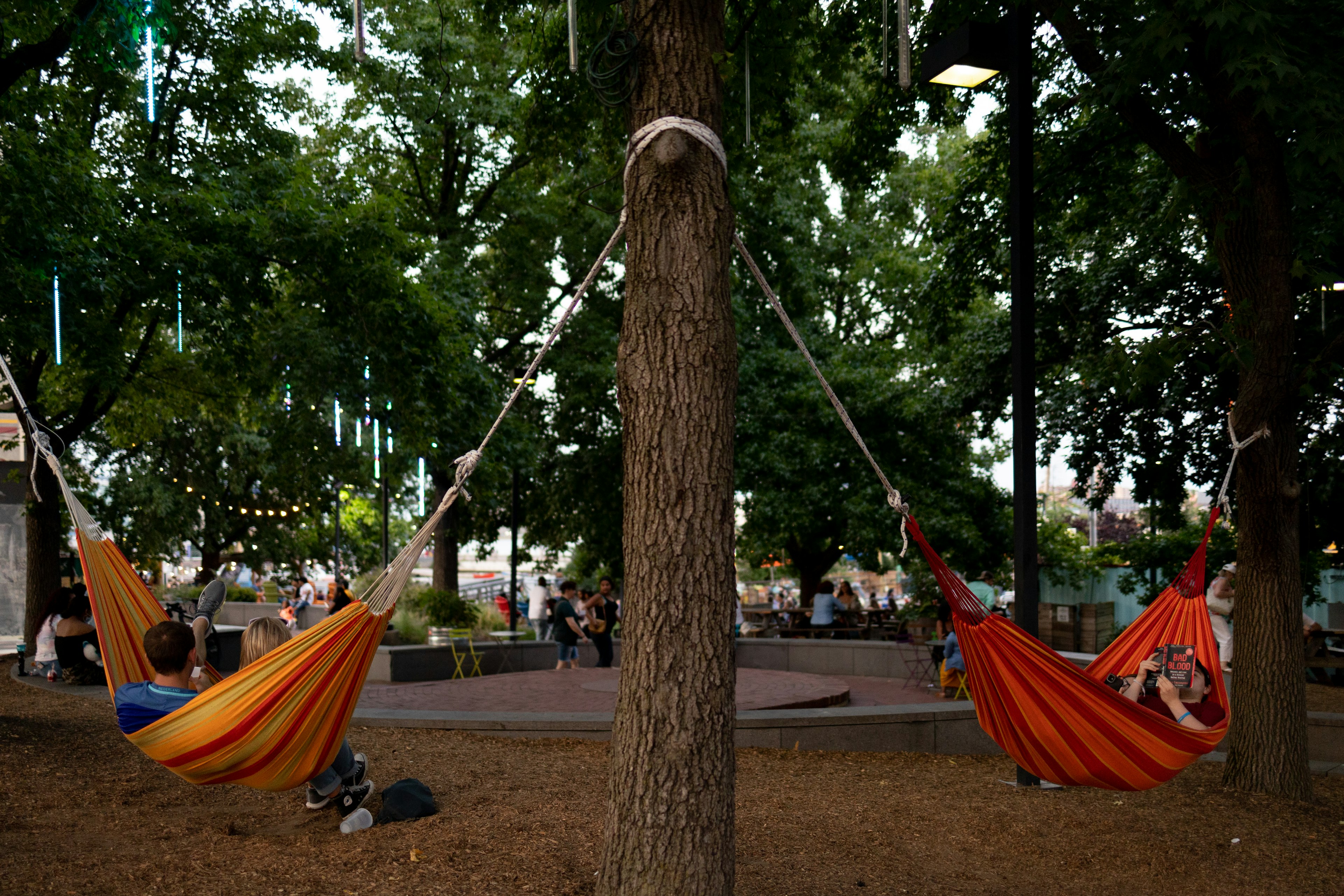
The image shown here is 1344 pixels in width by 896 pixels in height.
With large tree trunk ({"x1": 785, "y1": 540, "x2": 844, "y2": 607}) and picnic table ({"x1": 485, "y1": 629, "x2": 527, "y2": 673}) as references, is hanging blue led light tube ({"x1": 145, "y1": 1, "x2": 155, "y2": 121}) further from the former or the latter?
large tree trunk ({"x1": 785, "y1": 540, "x2": 844, "y2": 607})

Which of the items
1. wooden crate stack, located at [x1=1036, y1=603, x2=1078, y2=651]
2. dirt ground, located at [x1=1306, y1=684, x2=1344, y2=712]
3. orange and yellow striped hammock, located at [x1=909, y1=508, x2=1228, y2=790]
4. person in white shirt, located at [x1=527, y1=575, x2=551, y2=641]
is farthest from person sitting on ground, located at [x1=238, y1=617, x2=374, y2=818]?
person in white shirt, located at [x1=527, y1=575, x2=551, y2=641]

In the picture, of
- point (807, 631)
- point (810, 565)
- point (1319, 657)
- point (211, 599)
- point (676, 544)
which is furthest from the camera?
point (810, 565)

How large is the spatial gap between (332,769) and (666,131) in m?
3.49

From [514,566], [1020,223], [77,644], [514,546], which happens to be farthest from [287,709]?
[514,546]

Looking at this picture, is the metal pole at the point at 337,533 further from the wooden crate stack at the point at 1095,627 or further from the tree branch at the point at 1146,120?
the tree branch at the point at 1146,120

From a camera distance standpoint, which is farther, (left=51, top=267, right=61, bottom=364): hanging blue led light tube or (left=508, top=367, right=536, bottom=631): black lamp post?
(left=508, top=367, right=536, bottom=631): black lamp post

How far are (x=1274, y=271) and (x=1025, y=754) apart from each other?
3.38 meters

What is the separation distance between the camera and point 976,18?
7.65 metres

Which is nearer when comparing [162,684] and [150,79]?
[162,684]

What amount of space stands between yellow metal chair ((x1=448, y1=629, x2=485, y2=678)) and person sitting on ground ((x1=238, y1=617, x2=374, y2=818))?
819cm

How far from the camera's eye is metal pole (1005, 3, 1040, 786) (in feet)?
20.9

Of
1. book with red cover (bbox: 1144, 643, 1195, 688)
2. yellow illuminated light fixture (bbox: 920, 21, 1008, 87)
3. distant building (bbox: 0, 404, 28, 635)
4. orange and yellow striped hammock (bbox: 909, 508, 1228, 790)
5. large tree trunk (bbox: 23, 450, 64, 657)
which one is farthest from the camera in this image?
distant building (bbox: 0, 404, 28, 635)

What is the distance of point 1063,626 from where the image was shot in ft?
47.8

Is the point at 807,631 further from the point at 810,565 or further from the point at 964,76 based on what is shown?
the point at 964,76
